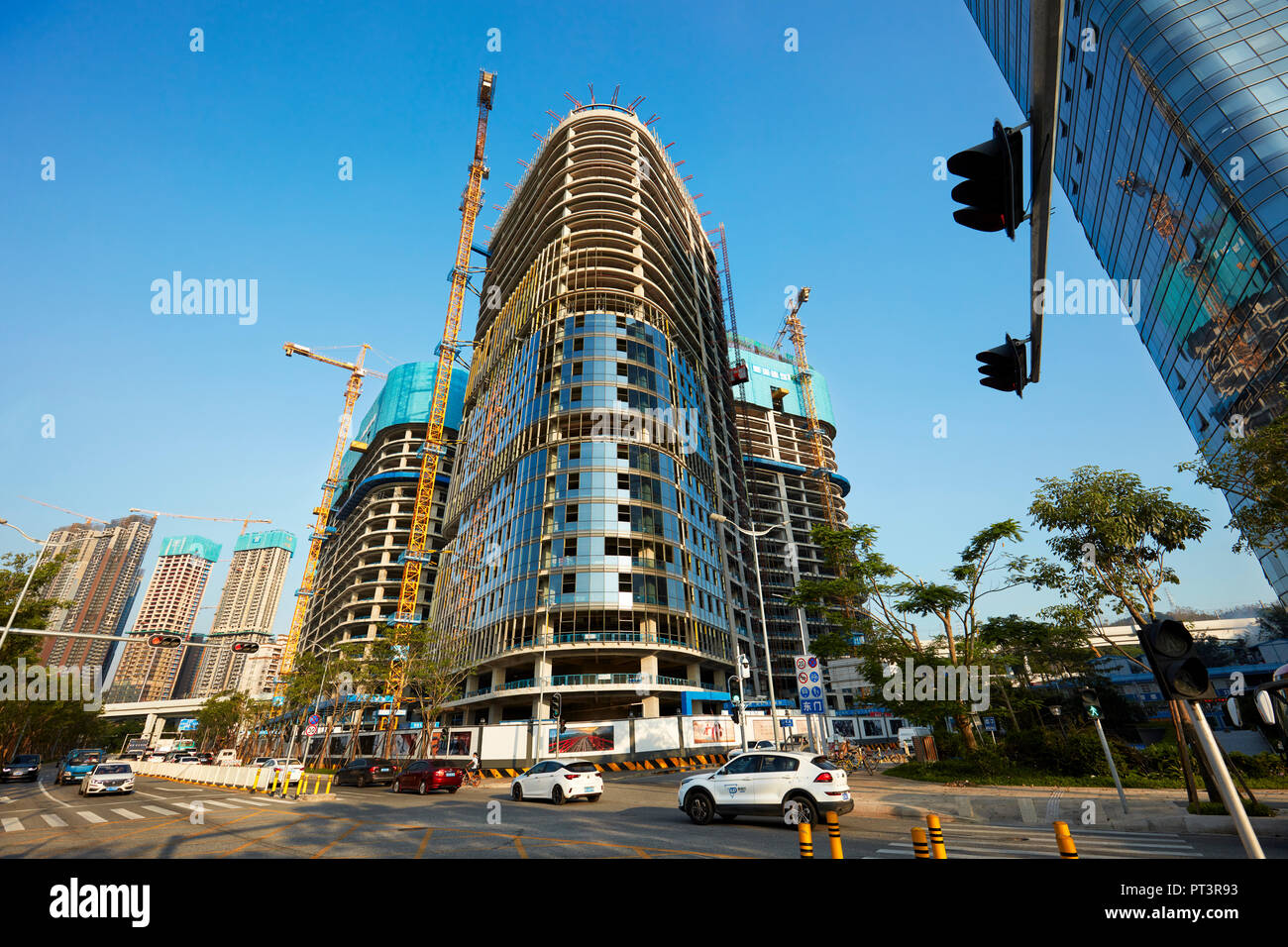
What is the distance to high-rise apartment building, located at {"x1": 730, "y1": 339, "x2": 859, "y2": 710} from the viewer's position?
330ft

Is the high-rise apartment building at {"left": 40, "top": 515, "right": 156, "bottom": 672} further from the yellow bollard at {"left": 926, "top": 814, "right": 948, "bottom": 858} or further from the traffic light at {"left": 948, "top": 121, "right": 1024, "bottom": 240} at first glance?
the traffic light at {"left": 948, "top": 121, "right": 1024, "bottom": 240}

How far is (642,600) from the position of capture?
5125 cm

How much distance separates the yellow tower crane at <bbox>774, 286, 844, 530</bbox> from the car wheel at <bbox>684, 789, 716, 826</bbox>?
104 meters

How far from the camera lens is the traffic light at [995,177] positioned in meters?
3.89

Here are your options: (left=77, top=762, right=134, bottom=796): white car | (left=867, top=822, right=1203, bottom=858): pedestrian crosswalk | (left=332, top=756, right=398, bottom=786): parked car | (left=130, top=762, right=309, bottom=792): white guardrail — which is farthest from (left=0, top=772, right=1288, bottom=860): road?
(left=332, top=756, right=398, bottom=786): parked car

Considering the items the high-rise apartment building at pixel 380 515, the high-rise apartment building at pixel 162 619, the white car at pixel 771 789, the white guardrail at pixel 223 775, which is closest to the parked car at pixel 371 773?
the white guardrail at pixel 223 775

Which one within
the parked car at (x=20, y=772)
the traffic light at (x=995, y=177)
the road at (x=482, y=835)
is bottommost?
the road at (x=482, y=835)

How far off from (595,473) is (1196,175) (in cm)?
4859

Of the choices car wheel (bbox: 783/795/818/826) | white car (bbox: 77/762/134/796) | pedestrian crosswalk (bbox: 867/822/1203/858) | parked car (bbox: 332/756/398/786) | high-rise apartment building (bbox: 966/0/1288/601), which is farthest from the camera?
high-rise apartment building (bbox: 966/0/1288/601)

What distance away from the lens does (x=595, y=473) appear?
181ft

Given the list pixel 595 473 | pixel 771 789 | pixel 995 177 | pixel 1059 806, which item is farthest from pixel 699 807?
pixel 595 473

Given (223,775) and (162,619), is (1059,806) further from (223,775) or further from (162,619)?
(162,619)

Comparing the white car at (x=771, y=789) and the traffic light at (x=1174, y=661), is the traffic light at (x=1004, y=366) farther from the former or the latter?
the white car at (x=771, y=789)

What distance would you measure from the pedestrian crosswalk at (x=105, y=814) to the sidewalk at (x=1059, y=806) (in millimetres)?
19590
